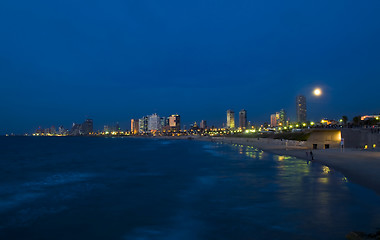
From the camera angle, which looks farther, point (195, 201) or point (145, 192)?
point (145, 192)

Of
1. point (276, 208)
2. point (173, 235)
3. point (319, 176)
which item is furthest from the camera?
point (319, 176)

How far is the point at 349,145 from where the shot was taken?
191ft

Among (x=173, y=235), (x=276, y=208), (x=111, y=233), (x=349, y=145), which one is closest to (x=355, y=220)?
(x=276, y=208)

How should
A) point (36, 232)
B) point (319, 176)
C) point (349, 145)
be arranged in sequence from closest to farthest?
point (36, 232)
point (319, 176)
point (349, 145)

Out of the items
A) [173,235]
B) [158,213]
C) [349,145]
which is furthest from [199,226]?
[349,145]

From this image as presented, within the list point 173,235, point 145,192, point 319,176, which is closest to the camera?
point 173,235

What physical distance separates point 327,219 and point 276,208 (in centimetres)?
348

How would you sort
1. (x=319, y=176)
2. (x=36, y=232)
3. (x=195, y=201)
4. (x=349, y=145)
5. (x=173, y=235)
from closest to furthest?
(x=173, y=235) → (x=36, y=232) → (x=195, y=201) → (x=319, y=176) → (x=349, y=145)

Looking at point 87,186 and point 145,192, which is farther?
point 87,186

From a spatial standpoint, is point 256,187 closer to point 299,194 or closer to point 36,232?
point 299,194

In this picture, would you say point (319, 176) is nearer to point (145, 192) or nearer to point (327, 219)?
point (327, 219)

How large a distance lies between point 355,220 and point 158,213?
10.7m

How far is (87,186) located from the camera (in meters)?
28.6

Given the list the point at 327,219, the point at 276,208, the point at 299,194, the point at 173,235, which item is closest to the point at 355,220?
the point at 327,219
